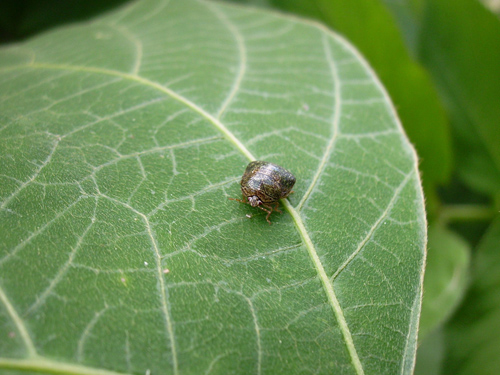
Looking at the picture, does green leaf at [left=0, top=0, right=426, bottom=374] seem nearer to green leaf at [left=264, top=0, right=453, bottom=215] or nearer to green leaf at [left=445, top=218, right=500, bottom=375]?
green leaf at [left=264, top=0, right=453, bottom=215]

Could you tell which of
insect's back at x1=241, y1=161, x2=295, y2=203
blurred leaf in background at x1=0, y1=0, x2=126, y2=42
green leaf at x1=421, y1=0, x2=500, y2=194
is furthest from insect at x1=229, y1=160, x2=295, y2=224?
blurred leaf in background at x1=0, y1=0, x2=126, y2=42

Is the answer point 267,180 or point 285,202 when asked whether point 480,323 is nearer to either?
point 285,202

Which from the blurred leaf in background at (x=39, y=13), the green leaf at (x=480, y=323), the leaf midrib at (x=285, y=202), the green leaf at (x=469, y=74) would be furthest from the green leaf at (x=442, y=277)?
the blurred leaf in background at (x=39, y=13)

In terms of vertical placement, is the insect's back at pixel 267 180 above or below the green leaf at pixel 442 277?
above

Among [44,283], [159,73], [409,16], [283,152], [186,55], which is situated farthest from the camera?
[409,16]

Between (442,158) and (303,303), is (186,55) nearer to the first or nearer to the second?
(303,303)

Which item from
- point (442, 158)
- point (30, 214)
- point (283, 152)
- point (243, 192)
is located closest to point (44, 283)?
point (30, 214)

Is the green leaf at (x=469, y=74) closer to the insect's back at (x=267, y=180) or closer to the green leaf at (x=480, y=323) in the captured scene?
the green leaf at (x=480, y=323)
